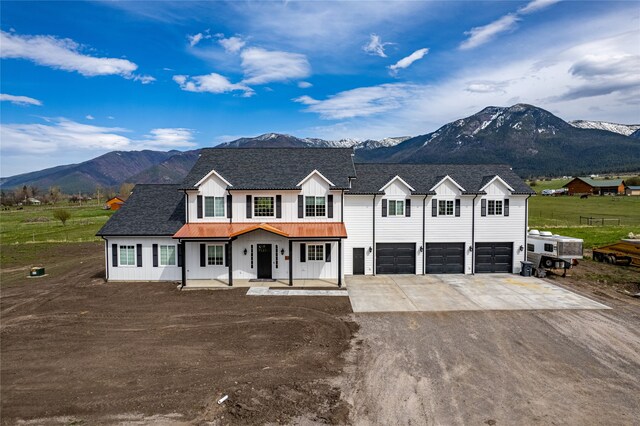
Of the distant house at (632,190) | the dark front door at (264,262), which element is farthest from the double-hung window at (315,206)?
the distant house at (632,190)

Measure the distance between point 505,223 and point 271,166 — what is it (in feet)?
56.8

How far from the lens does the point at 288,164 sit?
2664 centimetres

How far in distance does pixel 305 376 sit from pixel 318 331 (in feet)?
12.8

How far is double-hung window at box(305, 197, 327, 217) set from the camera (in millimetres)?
24750

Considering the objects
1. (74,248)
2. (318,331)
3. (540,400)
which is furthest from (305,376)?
(74,248)

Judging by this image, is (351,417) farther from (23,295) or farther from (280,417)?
(23,295)

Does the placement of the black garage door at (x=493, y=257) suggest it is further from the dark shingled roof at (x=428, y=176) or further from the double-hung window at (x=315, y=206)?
the double-hung window at (x=315, y=206)

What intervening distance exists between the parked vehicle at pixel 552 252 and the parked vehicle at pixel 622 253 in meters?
5.23

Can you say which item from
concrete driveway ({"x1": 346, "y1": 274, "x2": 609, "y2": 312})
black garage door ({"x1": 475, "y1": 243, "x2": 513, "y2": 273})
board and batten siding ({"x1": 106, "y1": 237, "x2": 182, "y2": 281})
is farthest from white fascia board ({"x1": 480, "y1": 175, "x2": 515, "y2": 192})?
board and batten siding ({"x1": 106, "y1": 237, "x2": 182, "y2": 281})

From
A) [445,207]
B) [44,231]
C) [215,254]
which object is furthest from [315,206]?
[44,231]

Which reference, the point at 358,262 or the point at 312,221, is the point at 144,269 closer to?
the point at 312,221

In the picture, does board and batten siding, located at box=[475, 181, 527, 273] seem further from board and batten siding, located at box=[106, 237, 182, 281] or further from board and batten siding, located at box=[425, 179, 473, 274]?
board and batten siding, located at box=[106, 237, 182, 281]

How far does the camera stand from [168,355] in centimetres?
1291

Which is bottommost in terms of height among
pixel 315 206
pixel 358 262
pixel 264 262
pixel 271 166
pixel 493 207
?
pixel 358 262
